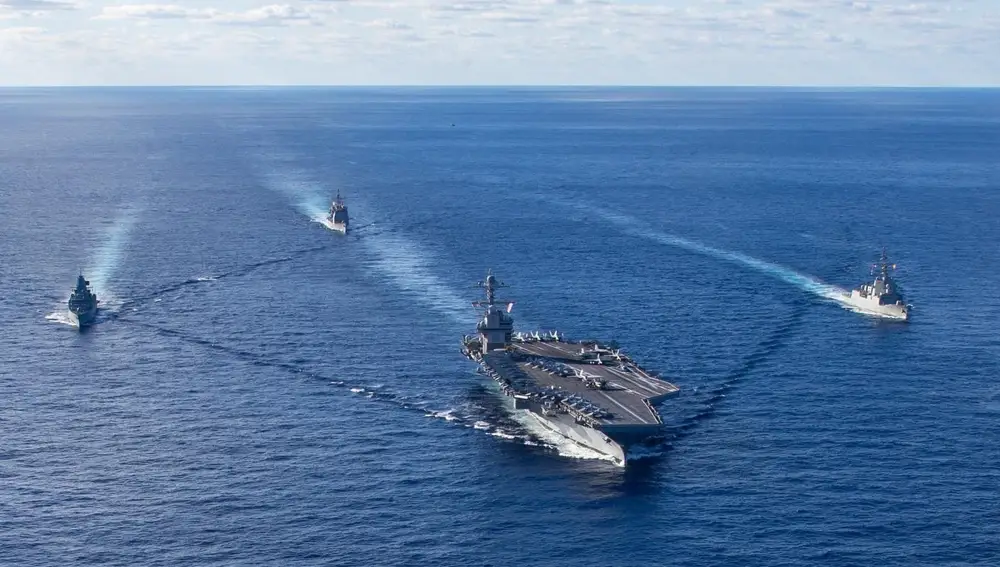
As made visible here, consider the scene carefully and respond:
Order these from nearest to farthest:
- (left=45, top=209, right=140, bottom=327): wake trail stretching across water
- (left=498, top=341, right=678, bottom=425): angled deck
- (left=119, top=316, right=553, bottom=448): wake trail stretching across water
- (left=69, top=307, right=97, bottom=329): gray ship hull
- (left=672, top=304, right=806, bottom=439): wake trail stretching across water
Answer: (left=498, top=341, right=678, bottom=425): angled deck
(left=119, top=316, right=553, bottom=448): wake trail stretching across water
(left=672, top=304, right=806, bottom=439): wake trail stretching across water
(left=69, top=307, right=97, bottom=329): gray ship hull
(left=45, top=209, right=140, bottom=327): wake trail stretching across water

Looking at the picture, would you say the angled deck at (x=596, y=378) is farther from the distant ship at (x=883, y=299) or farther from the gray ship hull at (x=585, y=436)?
the distant ship at (x=883, y=299)

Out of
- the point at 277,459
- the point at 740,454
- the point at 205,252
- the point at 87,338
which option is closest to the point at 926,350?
the point at 740,454

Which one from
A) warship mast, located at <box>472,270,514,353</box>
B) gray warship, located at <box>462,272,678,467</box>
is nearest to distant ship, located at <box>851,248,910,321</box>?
gray warship, located at <box>462,272,678,467</box>

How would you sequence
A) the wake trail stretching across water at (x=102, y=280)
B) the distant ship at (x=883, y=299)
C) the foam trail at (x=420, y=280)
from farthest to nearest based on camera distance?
1. the foam trail at (x=420, y=280)
2. the distant ship at (x=883, y=299)
3. the wake trail stretching across water at (x=102, y=280)

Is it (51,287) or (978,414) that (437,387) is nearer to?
(978,414)

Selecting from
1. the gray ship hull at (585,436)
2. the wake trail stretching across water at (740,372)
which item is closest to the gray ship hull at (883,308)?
the wake trail stretching across water at (740,372)

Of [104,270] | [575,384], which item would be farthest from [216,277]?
[575,384]

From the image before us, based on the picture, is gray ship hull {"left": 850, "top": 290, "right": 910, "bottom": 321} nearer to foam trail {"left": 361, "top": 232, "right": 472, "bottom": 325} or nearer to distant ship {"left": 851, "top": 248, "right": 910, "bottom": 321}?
distant ship {"left": 851, "top": 248, "right": 910, "bottom": 321}
